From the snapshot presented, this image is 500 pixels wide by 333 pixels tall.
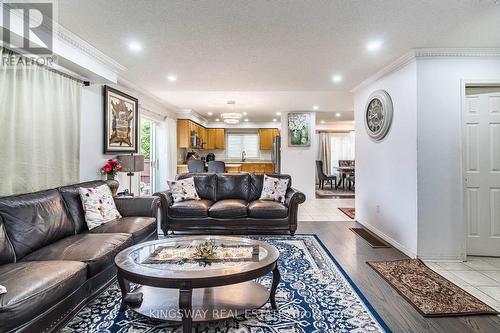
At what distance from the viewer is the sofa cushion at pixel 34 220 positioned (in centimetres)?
221

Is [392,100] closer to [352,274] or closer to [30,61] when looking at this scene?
[352,274]

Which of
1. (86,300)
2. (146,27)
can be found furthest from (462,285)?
(146,27)

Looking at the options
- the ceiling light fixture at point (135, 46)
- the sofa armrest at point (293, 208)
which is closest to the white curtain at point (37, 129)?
the ceiling light fixture at point (135, 46)

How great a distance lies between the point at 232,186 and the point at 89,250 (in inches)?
113

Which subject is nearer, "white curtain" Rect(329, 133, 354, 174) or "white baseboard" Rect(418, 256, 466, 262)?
"white baseboard" Rect(418, 256, 466, 262)

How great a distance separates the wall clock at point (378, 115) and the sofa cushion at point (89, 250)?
145 inches

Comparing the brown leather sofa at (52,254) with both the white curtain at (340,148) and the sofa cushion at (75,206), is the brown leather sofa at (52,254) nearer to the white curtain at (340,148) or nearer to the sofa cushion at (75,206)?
the sofa cushion at (75,206)

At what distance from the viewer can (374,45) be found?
3.11 metres

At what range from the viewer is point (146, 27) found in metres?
2.67

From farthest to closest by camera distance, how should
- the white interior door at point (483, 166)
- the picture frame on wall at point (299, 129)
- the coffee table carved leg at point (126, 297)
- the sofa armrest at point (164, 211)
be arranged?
the picture frame on wall at point (299, 129), the sofa armrest at point (164, 211), the white interior door at point (483, 166), the coffee table carved leg at point (126, 297)

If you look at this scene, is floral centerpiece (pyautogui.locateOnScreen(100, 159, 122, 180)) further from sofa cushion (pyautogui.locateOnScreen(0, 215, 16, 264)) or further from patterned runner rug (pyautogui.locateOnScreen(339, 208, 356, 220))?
patterned runner rug (pyautogui.locateOnScreen(339, 208, 356, 220))

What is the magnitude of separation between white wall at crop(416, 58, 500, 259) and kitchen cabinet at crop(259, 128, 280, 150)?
694 centimetres

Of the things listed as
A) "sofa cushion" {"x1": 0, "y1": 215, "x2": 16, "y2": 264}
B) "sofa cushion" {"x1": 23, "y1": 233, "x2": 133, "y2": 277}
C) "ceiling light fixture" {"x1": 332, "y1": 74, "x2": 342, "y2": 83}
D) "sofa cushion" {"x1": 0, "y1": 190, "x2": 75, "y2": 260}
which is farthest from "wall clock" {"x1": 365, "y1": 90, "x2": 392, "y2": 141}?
"sofa cushion" {"x1": 0, "y1": 215, "x2": 16, "y2": 264}

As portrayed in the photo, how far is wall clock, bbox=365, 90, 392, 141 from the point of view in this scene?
390cm
